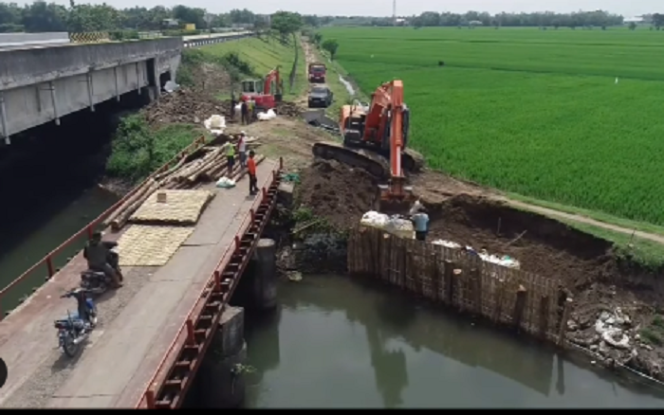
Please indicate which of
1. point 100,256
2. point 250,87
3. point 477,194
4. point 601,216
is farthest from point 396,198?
point 250,87

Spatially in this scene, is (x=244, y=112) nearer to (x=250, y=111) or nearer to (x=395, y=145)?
(x=250, y=111)

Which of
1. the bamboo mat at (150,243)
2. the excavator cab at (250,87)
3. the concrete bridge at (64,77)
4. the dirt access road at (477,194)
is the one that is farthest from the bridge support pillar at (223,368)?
the excavator cab at (250,87)

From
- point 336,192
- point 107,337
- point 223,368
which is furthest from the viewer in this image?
point 336,192

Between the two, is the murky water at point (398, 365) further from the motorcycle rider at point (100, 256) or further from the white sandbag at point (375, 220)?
the motorcycle rider at point (100, 256)

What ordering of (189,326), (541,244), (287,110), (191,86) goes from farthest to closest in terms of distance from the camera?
1. (191,86)
2. (287,110)
3. (541,244)
4. (189,326)

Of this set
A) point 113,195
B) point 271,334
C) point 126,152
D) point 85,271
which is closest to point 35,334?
point 85,271

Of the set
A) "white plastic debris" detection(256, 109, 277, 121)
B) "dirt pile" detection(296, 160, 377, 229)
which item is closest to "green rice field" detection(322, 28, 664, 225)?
"dirt pile" detection(296, 160, 377, 229)
